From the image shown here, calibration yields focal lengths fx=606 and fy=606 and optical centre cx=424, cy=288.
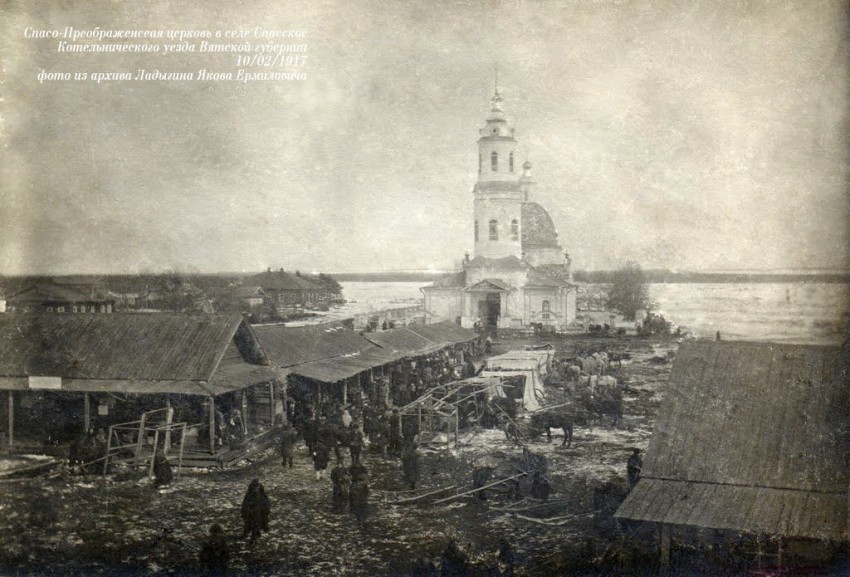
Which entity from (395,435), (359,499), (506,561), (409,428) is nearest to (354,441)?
(395,435)

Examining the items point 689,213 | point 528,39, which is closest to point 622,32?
point 528,39

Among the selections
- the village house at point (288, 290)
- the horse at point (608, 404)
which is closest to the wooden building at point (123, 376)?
the village house at point (288, 290)

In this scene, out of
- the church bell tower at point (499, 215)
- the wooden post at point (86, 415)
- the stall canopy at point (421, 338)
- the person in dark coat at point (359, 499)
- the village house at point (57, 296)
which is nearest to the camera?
the person in dark coat at point (359, 499)

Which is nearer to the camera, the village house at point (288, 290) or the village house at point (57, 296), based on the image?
the village house at point (57, 296)

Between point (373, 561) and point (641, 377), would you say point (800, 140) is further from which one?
point (373, 561)

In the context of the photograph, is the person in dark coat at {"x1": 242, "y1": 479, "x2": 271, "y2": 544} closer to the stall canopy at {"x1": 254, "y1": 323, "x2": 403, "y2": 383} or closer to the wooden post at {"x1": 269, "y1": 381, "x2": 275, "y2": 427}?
the wooden post at {"x1": 269, "y1": 381, "x2": 275, "y2": 427}

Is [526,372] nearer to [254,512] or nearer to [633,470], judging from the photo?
[633,470]

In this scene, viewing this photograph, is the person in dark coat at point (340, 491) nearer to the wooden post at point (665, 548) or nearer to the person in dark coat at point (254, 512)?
the person in dark coat at point (254, 512)
